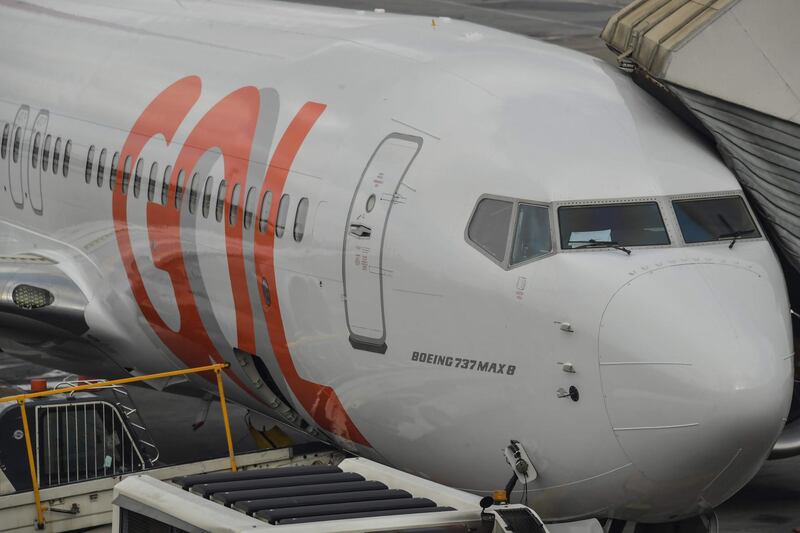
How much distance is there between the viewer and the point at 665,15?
14.6m

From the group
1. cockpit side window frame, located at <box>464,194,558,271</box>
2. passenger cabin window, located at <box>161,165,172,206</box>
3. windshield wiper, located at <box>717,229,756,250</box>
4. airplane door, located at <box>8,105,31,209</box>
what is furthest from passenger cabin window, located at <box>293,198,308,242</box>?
airplane door, located at <box>8,105,31,209</box>

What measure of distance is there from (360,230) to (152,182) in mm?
4297

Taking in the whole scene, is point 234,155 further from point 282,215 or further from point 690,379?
point 690,379

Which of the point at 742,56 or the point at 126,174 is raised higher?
the point at 126,174

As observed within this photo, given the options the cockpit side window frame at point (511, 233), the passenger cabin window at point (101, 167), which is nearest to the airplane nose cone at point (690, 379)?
the cockpit side window frame at point (511, 233)

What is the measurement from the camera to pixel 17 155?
68.4ft

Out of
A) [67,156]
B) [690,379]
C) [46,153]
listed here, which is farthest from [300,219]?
[46,153]

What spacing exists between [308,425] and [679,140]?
460 cm

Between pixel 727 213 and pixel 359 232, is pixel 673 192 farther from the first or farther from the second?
pixel 359 232

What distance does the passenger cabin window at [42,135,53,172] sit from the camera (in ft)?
65.1

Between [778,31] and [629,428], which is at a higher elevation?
[778,31]

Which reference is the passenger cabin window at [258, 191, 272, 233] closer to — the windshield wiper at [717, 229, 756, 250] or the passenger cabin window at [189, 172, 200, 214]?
the passenger cabin window at [189, 172, 200, 214]

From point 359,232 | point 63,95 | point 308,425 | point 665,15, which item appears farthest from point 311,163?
point 63,95

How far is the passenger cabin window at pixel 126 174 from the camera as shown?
1773 centimetres
